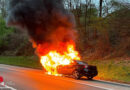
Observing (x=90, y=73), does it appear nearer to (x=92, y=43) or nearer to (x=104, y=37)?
(x=104, y=37)

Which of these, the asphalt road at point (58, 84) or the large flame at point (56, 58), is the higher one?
the large flame at point (56, 58)

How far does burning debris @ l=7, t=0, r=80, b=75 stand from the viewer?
15477 millimetres

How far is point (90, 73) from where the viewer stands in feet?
40.2

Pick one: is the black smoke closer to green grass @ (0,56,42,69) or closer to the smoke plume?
the smoke plume

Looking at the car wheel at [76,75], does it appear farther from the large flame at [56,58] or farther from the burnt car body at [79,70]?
the large flame at [56,58]

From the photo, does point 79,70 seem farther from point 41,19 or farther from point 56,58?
point 41,19

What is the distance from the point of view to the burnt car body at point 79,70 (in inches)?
479

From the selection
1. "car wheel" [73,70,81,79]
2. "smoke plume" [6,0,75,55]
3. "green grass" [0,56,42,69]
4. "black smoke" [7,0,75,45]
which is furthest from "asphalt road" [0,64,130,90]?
"green grass" [0,56,42,69]

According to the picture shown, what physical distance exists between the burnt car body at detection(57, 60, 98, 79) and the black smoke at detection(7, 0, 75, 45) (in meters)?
3.89

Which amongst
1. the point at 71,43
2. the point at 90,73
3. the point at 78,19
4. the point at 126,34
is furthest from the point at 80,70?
the point at 78,19

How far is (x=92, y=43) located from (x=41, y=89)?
2026 centimetres

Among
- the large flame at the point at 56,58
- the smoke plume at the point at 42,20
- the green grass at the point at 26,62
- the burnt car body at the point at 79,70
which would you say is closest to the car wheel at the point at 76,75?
the burnt car body at the point at 79,70

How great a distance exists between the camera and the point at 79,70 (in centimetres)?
1217

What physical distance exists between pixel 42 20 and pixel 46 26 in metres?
0.68
